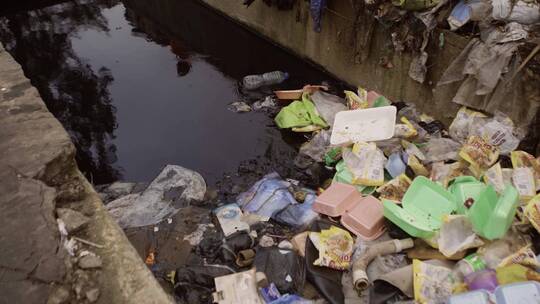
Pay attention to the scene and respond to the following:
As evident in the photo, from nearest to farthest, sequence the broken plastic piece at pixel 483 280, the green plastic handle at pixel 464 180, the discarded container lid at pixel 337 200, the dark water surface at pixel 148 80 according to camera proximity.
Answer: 1. the broken plastic piece at pixel 483 280
2. the green plastic handle at pixel 464 180
3. the discarded container lid at pixel 337 200
4. the dark water surface at pixel 148 80

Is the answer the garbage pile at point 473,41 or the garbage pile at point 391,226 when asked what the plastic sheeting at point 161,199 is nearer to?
the garbage pile at point 391,226

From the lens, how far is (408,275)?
3.08m

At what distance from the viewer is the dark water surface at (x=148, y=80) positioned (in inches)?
223

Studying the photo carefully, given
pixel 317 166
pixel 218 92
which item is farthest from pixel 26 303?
pixel 218 92

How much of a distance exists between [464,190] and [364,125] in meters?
1.63

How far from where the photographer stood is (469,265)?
3.01m

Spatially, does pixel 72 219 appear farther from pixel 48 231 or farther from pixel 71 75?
pixel 71 75

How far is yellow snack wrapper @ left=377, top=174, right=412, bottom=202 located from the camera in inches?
156

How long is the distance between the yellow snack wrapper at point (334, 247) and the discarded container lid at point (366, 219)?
0.11 m

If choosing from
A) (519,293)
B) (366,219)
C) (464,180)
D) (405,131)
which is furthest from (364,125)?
(519,293)

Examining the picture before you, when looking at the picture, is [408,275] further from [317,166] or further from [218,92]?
[218,92]

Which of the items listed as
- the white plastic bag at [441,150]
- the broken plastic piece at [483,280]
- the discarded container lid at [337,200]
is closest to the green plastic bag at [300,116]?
the white plastic bag at [441,150]

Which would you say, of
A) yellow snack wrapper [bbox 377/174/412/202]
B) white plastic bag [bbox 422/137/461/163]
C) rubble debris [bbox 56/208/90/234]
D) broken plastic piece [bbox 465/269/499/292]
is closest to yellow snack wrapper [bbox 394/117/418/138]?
white plastic bag [bbox 422/137/461/163]

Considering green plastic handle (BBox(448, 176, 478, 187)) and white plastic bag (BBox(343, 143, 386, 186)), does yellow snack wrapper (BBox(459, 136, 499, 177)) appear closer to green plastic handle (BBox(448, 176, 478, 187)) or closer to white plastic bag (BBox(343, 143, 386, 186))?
green plastic handle (BBox(448, 176, 478, 187))
